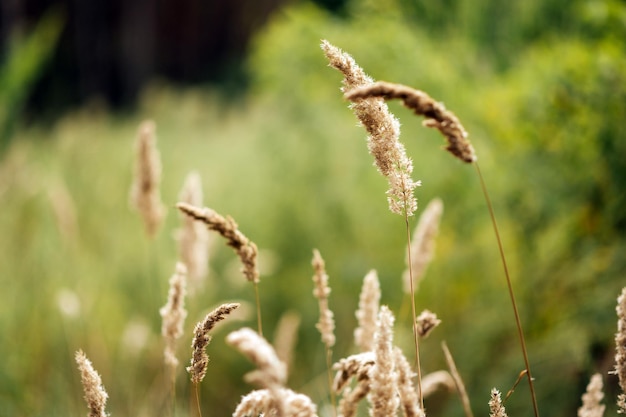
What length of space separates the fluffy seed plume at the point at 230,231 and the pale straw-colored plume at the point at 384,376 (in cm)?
22

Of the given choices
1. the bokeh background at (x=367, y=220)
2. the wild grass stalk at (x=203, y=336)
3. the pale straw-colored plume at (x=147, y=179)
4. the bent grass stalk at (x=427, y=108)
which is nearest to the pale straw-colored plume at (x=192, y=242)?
the pale straw-colored plume at (x=147, y=179)

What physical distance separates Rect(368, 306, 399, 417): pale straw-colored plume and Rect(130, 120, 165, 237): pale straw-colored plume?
0.85 metres

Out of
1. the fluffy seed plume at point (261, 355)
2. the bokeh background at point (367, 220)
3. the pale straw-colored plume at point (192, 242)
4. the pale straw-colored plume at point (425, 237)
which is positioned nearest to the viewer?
the fluffy seed plume at point (261, 355)

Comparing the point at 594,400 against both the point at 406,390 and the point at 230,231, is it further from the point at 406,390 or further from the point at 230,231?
the point at 230,231

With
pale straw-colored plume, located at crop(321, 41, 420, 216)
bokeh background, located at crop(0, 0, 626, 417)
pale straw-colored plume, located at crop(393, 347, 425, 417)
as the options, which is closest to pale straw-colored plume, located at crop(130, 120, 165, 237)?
bokeh background, located at crop(0, 0, 626, 417)

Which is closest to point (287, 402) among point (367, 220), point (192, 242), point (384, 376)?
point (384, 376)

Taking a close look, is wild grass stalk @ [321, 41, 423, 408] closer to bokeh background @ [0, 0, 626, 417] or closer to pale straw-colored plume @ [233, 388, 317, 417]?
pale straw-colored plume @ [233, 388, 317, 417]

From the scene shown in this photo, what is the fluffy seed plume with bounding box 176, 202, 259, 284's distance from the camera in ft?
2.55

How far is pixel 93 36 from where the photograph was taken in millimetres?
15047

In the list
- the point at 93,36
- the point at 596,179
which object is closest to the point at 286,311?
the point at 596,179

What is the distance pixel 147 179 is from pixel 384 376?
91 centimetres

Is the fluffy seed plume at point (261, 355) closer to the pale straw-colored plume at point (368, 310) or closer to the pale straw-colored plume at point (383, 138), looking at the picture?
the pale straw-colored plume at point (383, 138)

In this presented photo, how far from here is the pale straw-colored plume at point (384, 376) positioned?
68 centimetres

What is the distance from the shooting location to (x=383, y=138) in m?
0.79
